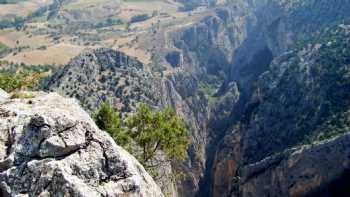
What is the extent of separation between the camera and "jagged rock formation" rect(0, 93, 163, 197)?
78.5 feet

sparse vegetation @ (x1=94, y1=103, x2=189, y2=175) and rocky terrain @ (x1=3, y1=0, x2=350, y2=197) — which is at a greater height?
sparse vegetation @ (x1=94, y1=103, x2=189, y2=175)

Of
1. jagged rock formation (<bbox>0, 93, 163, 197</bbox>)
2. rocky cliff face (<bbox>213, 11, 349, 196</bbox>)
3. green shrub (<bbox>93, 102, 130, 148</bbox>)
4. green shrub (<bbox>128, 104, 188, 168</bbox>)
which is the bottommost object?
rocky cliff face (<bbox>213, 11, 349, 196</bbox>)

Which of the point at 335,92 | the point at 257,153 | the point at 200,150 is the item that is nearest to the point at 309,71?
the point at 335,92

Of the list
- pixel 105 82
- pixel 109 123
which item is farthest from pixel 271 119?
pixel 109 123

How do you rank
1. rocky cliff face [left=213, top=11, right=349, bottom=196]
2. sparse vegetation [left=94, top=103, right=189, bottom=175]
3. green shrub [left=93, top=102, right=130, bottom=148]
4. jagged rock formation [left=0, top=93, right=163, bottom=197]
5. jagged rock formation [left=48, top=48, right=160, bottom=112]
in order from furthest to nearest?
jagged rock formation [left=48, top=48, right=160, bottom=112] → rocky cliff face [left=213, top=11, right=349, bottom=196] → sparse vegetation [left=94, top=103, right=189, bottom=175] → green shrub [left=93, top=102, right=130, bottom=148] → jagged rock formation [left=0, top=93, right=163, bottom=197]

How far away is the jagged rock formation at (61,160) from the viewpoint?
78.5 ft

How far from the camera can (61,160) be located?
80.6ft

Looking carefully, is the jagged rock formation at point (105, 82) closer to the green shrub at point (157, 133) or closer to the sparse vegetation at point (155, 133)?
the sparse vegetation at point (155, 133)

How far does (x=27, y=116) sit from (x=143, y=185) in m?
7.06

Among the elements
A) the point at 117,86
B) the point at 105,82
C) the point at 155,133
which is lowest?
the point at 117,86

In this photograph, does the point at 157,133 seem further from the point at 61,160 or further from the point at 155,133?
the point at 61,160

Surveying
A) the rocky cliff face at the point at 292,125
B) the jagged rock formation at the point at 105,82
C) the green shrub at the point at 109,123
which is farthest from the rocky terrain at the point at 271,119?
the green shrub at the point at 109,123

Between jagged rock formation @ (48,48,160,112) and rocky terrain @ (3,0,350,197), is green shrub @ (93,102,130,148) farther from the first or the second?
jagged rock formation @ (48,48,160,112)

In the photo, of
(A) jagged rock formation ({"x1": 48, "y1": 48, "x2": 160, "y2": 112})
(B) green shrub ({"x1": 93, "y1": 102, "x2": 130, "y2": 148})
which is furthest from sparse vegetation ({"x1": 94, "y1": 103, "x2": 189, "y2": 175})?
(A) jagged rock formation ({"x1": 48, "y1": 48, "x2": 160, "y2": 112})
